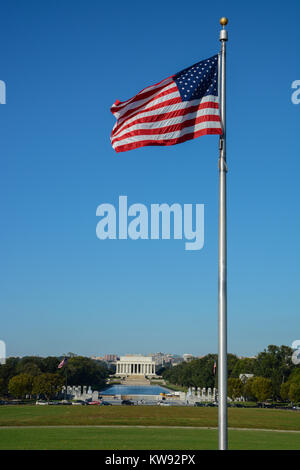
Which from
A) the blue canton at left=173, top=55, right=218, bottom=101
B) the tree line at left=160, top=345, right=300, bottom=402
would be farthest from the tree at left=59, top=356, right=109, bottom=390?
the blue canton at left=173, top=55, right=218, bottom=101

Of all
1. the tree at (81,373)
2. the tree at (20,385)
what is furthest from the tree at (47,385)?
the tree at (81,373)

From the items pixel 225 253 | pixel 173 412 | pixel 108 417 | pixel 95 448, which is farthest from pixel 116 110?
pixel 173 412

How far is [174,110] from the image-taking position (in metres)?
15.6

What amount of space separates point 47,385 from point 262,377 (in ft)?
137

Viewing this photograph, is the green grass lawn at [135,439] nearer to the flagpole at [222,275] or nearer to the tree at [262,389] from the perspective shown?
the flagpole at [222,275]

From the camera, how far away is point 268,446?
114ft

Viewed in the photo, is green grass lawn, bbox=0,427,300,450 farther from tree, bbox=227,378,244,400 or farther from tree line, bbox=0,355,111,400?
tree, bbox=227,378,244,400

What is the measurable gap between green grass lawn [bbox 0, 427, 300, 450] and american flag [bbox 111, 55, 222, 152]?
22.6 m

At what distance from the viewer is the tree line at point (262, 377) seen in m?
92.7

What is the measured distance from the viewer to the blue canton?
15.6 m

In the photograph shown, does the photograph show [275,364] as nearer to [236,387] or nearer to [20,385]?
[236,387]

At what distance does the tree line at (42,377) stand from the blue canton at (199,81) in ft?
279
